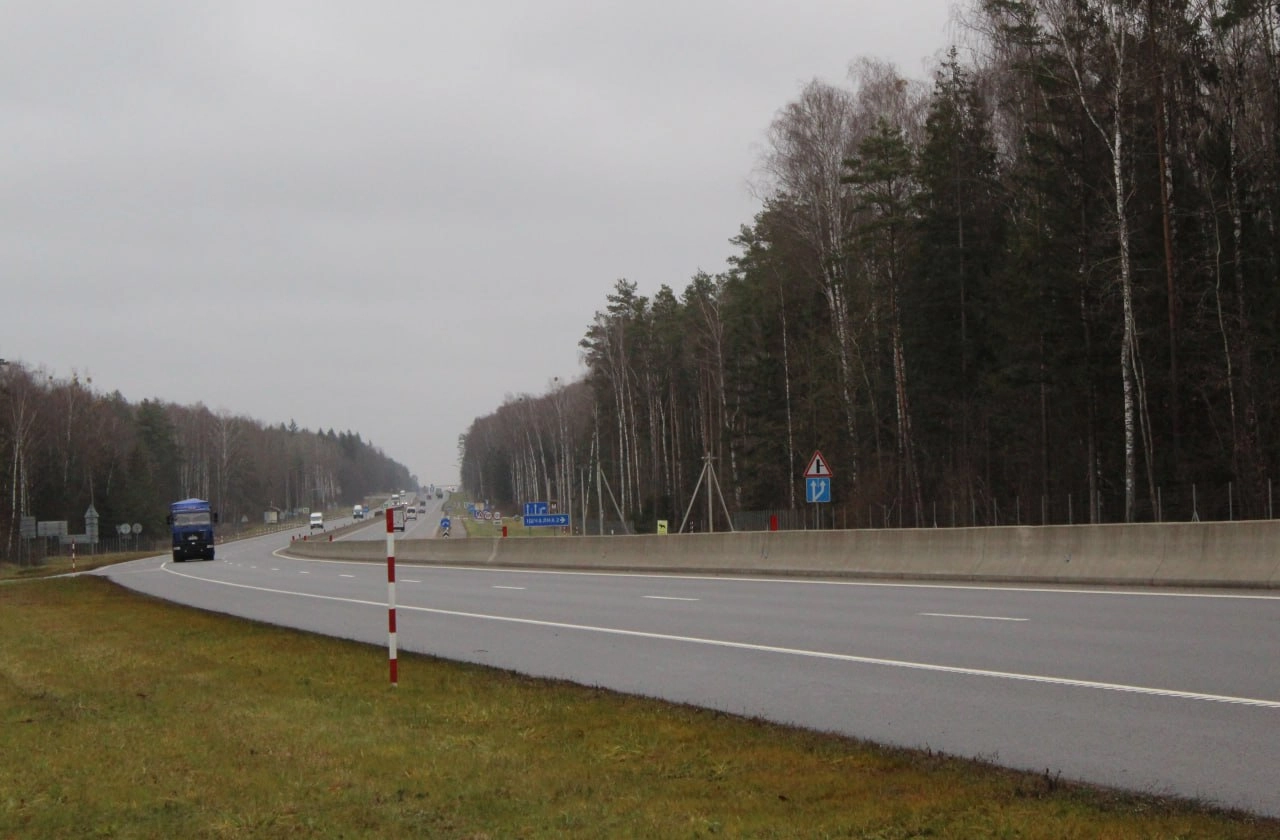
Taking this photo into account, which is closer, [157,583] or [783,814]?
[783,814]

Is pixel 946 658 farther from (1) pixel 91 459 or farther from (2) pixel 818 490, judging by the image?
(1) pixel 91 459

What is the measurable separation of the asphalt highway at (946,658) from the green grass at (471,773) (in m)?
0.93

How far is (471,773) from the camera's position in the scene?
832 cm

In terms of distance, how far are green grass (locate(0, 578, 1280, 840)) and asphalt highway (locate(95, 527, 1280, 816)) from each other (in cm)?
93


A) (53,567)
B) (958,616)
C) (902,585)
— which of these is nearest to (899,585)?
(902,585)

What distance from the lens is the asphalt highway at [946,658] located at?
9109 millimetres

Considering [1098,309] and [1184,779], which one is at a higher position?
[1098,309]

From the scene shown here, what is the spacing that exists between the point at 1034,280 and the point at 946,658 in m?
34.8

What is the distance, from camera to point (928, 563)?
2714 centimetres

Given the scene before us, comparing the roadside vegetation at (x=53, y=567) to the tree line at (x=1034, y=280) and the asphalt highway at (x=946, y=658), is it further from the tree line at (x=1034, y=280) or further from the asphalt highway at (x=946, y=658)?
the asphalt highway at (x=946, y=658)

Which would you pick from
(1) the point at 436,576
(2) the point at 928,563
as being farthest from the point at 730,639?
(1) the point at 436,576

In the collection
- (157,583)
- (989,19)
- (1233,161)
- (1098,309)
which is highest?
(989,19)

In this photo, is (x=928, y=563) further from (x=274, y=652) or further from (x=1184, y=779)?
(x=1184, y=779)

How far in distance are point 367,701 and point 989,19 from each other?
140 ft
